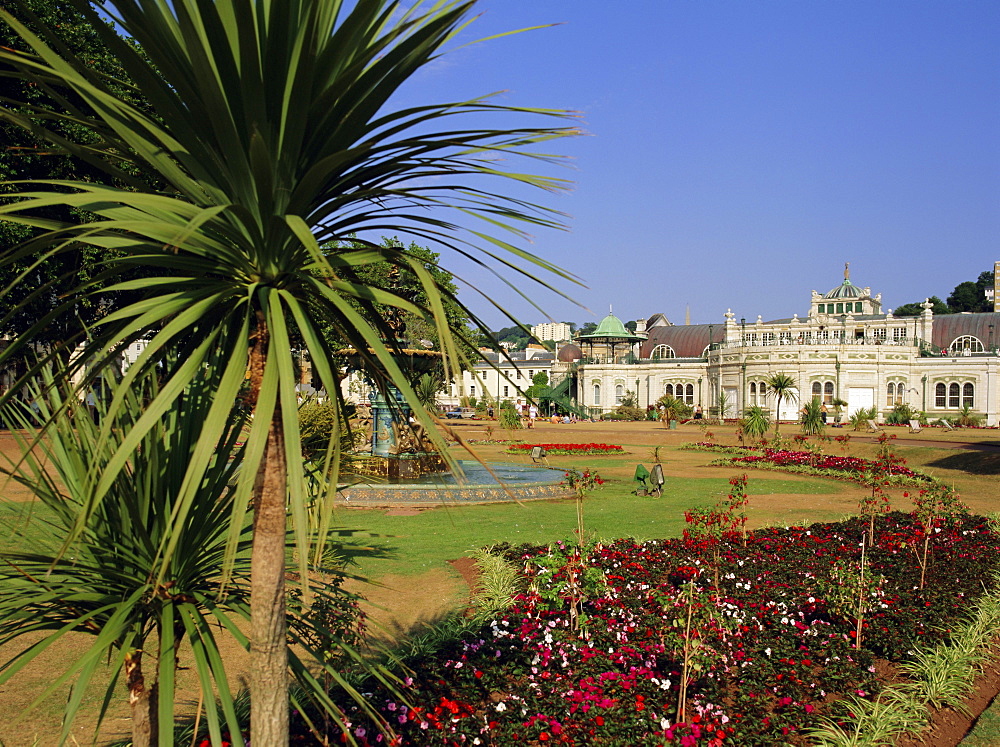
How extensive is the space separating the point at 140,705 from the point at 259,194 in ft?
7.65

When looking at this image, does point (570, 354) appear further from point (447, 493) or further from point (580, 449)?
point (447, 493)

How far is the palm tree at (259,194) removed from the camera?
7.61ft

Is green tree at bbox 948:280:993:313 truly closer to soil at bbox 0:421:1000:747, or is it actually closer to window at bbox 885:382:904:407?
window at bbox 885:382:904:407

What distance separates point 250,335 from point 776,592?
6707 mm

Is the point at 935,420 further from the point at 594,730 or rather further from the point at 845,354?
the point at 594,730

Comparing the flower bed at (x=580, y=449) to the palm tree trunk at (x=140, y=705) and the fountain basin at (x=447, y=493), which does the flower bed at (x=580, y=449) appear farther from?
the palm tree trunk at (x=140, y=705)

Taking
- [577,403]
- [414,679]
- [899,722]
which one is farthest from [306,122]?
[577,403]

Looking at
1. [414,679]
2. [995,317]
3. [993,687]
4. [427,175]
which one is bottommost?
[993,687]

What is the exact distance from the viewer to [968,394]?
56.2 metres

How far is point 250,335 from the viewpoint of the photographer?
2.74m

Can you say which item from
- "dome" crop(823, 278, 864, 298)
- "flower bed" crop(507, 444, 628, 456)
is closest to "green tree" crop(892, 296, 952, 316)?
"dome" crop(823, 278, 864, 298)

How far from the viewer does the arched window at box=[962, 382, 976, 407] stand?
56.1 m

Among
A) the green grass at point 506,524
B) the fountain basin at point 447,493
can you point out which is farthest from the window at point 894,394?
the fountain basin at point 447,493

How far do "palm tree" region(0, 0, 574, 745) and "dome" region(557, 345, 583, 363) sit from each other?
83453 millimetres
